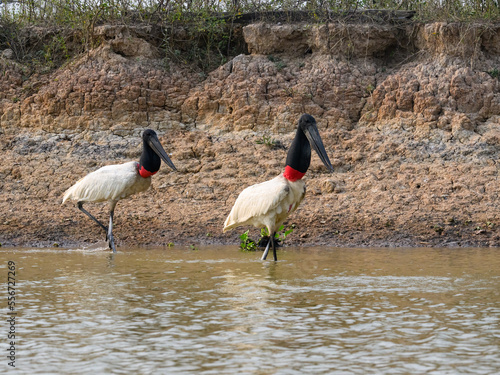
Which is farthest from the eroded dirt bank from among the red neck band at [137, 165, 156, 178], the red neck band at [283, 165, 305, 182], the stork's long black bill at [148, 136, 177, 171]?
the red neck band at [283, 165, 305, 182]

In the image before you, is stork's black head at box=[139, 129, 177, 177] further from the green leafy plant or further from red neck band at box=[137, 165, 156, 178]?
the green leafy plant

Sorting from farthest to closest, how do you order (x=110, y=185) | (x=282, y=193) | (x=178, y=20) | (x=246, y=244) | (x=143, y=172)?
1. (x=178, y=20)
2. (x=143, y=172)
3. (x=110, y=185)
4. (x=246, y=244)
5. (x=282, y=193)

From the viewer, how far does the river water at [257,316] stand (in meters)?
3.79

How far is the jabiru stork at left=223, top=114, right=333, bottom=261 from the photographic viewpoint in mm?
7883

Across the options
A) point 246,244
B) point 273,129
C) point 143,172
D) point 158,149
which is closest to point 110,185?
point 143,172

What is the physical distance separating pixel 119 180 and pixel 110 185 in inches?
5.1

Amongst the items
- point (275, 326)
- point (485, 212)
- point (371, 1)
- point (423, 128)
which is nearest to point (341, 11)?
point (371, 1)

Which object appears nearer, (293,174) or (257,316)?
(257,316)

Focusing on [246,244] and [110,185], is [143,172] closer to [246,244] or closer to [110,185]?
[110,185]

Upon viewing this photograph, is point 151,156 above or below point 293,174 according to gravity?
above

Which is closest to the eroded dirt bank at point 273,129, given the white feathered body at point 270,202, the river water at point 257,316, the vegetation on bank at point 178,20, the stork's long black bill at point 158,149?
the vegetation on bank at point 178,20

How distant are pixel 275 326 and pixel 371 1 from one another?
33.2ft

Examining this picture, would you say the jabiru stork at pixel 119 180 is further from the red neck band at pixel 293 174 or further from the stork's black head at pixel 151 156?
the red neck band at pixel 293 174

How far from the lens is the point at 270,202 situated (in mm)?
7844
